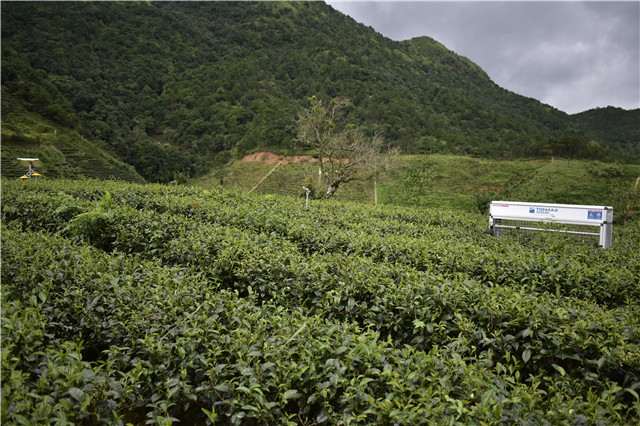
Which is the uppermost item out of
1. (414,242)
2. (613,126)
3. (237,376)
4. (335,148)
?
(613,126)

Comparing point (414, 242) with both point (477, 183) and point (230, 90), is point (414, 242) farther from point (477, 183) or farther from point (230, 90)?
point (230, 90)

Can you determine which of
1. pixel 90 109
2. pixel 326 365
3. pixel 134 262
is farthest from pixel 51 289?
pixel 90 109

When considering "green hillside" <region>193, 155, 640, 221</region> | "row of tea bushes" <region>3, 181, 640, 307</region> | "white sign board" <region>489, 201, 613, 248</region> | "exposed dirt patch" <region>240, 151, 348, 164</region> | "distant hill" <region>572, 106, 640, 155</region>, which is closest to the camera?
"row of tea bushes" <region>3, 181, 640, 307</region>

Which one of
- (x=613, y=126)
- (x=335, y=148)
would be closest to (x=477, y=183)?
(x=335, y=148)

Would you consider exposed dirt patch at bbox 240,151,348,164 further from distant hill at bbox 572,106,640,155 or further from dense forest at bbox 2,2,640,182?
distant hill at bbox 572,106,640,155

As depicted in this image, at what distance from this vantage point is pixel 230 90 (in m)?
73.8

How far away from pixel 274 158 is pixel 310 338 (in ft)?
149

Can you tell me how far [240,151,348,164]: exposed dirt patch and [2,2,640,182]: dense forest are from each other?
1731mm

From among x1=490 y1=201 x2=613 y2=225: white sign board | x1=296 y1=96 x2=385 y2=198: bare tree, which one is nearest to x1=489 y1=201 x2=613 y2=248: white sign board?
x1=490 y1=201 x2=613 y2=225: white sign board

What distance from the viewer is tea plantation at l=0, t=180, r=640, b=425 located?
71.8 inches

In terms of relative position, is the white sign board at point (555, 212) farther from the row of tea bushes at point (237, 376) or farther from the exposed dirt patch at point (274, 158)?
the exposed dirt patch at point (274, 158)

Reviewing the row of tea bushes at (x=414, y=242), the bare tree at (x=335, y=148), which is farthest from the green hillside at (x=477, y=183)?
the row of tea bushes at (x=414, y=242)

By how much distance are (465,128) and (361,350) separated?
242ft

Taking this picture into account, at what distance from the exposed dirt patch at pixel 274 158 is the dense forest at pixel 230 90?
1731mm
